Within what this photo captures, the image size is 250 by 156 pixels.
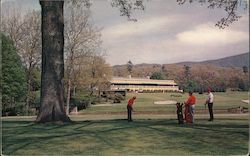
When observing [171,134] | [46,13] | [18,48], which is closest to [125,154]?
[171,134]

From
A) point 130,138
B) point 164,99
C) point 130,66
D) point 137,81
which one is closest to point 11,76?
point 130,66

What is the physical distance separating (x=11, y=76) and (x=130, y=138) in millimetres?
3777

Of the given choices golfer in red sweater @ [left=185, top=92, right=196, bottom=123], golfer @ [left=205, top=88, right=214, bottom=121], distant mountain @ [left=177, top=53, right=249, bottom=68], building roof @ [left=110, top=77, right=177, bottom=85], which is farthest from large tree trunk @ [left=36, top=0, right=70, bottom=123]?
golfer @ [left=205, top=88, right=214, bottom=121]

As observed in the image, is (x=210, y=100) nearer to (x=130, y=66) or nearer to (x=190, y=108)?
(x=190, y=108)

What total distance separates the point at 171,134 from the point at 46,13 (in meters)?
4.24

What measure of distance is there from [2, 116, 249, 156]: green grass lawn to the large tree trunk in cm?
44

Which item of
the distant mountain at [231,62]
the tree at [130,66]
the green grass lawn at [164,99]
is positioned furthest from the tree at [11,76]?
the distant mountain at [231,62]

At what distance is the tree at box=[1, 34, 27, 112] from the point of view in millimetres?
10031

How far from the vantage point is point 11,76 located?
401 inches

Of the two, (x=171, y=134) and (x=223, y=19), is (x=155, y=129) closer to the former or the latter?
(x=171, y=134)

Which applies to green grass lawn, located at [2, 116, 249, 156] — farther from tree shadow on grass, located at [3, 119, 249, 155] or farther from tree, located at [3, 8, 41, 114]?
tree, located at [3, 8, 41, 114]

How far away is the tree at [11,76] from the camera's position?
10.0m

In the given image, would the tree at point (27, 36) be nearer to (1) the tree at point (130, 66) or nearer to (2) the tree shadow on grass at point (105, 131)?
(2) the tree shadow on grass at point (105, 131)

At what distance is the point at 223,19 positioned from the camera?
8320mm
